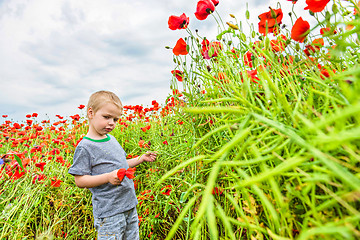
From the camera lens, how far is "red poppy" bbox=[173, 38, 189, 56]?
43.8 inches

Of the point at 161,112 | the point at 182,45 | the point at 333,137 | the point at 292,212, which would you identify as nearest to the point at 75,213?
the point at 161,112

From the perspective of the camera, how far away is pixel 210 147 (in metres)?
0.93

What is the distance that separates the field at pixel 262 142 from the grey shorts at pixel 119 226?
13 cm

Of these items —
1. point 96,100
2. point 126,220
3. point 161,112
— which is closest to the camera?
point 126,220

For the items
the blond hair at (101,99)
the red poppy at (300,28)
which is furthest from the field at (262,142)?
the blond hair at (101,99)

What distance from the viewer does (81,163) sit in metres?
1.43

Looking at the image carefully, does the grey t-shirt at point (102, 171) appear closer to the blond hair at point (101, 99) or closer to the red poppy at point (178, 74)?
the blond hair at point (101, 99)

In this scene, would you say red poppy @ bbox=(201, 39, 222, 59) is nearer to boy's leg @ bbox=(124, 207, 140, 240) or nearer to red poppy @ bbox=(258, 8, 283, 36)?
red poppy @ bbox=(258, 8, 283, 36)

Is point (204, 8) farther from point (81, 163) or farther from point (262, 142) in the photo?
point (81, 163)

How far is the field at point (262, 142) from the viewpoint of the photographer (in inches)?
13.0

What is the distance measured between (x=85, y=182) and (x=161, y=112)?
4.13 ft

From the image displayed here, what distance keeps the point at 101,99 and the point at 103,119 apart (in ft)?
0.60

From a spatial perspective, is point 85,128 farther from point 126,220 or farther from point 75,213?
point 126,220

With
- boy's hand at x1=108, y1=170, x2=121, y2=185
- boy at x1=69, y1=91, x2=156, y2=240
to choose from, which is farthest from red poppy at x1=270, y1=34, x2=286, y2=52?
boy's hand at x1=108, y1=170, x2=121, y2=185
